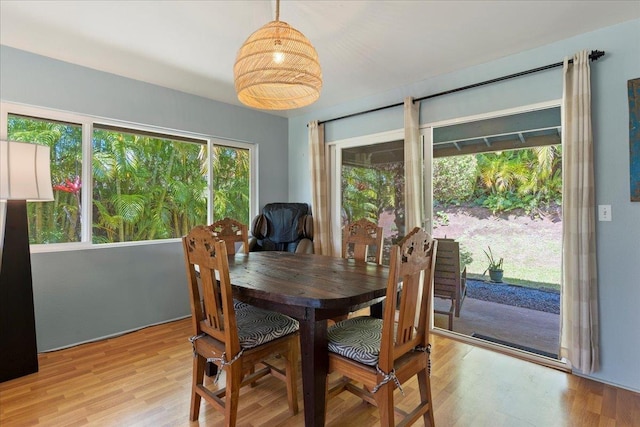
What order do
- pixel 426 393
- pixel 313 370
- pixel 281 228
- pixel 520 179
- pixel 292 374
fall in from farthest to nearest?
pixel 281 228
pixel 520 179
pixel 292 374
pixel 426 393
pixel 313 370

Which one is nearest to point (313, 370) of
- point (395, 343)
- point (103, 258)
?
point (395, 343)

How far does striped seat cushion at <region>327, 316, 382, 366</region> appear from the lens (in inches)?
56.4

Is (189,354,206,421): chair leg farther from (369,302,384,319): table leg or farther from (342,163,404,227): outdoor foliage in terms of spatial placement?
(342,163,404,227): outdoor foliage

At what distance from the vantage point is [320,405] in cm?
146

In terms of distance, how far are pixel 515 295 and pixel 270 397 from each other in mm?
2204

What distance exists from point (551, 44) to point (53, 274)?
431 cm

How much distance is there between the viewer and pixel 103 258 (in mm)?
2916

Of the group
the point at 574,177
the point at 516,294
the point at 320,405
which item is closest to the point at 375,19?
the point at 574,177

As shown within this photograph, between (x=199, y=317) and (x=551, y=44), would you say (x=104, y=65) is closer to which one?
(x=199, y=317)

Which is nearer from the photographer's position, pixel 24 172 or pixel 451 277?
pixel 24 172

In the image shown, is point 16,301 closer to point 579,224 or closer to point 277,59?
point 277,59

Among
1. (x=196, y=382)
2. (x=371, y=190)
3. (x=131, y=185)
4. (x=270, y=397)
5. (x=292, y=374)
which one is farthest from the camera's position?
(x=371, y=190)

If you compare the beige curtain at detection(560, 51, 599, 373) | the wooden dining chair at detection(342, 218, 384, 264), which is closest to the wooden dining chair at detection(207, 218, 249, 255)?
the wooden dining chair at detection(342, 218, 384, 264)

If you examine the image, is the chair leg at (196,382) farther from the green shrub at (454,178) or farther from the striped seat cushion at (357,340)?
the green shrub at (454,178)
